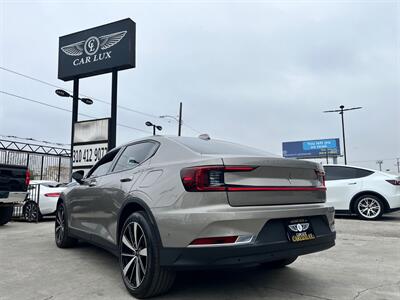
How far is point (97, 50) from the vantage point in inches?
536

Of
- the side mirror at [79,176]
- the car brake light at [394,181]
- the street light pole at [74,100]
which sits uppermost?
the street light pole at [74,100]

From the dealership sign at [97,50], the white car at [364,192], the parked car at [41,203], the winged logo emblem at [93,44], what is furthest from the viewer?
the winged logo emblem at [93,44]

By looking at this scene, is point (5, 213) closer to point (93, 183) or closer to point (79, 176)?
point (79, 176)

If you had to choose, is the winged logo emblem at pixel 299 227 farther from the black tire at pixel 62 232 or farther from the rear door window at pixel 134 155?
the black tire at pixel 62 232

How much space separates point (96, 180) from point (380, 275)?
11.8 ft

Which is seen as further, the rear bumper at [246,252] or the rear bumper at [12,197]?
the rear bumper at [12,197]

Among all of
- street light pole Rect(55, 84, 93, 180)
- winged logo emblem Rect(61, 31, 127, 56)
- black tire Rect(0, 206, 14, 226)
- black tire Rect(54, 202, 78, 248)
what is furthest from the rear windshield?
winged logo emblem Rect(61, 31, 127, 56)

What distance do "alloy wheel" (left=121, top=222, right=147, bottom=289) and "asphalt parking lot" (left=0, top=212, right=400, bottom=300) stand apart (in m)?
0.20

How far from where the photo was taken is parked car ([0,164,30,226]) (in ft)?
27.3

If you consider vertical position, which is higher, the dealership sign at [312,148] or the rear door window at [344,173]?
the dealership sign at [312,148]

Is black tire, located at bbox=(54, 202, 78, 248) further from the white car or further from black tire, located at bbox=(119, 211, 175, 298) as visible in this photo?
the white car

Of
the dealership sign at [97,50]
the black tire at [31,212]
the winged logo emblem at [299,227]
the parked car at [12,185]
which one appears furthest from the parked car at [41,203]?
the winged logo emblem at [299,227]

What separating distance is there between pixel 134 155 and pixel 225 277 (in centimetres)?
168

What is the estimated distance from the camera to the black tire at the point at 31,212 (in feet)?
32.8
